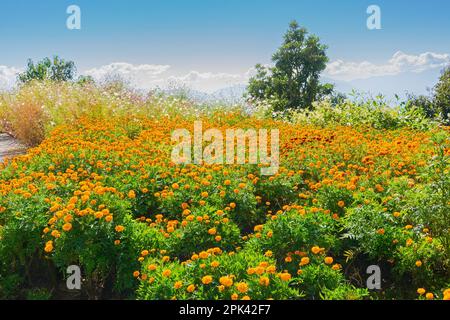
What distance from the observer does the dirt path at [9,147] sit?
10.7 meters

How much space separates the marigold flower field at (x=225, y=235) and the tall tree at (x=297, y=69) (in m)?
23.6

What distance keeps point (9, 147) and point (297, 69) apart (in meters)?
21.3

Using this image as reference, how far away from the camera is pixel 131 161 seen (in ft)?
19.8

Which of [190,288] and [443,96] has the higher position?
[443,96]

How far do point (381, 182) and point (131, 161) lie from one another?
319 centimetres

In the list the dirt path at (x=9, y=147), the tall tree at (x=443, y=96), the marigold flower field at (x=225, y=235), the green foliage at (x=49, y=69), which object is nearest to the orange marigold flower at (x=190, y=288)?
the marigold flower field at (x=225, y=235)

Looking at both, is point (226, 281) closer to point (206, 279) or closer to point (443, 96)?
point (206, 279)

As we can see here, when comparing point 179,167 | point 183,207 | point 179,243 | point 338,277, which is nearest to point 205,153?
point 179,167

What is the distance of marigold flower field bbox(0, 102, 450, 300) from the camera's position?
3271 mm

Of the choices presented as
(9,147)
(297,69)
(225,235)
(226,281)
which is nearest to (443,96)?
→ (297,69)

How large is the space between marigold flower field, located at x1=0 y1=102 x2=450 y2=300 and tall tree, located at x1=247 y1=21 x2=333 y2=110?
23.6 m

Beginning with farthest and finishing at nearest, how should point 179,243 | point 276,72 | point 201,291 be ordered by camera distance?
point 276,72 → point 179,243 → point 201,291

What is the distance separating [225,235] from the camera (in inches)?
159
